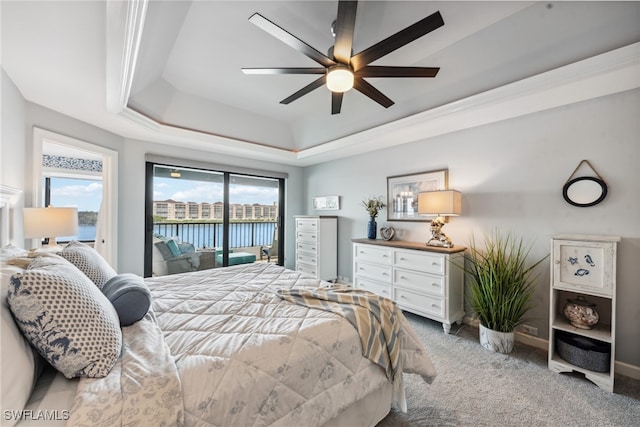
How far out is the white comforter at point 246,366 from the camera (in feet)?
2.88

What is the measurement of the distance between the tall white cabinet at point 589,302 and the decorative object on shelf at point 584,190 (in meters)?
0.35

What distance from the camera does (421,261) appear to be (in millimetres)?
2873

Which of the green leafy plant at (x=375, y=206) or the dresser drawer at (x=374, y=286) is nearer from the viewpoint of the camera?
the dresser drawer at (x=374, y=286)

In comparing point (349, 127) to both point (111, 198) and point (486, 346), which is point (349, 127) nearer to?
point (486, 346)

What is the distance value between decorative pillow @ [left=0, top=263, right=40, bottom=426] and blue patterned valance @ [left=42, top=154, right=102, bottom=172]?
5146mm

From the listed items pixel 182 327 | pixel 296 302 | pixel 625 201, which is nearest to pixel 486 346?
pixel 625 201

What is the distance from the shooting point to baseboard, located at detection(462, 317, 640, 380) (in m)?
1.99

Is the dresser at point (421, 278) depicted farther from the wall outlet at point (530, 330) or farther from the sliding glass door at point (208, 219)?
the sliding glass door at point (208, 219)

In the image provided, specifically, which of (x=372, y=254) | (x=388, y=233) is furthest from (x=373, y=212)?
(x=372, y=254)

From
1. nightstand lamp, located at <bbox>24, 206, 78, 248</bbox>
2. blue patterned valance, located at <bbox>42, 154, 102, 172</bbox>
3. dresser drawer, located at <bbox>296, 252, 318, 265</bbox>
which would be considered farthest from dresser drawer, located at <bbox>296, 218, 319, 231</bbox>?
blue patterned valance, located at <bbox>42, 154, 102, 172</bbox>

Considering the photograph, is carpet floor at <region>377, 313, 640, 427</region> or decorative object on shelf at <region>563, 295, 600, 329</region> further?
decorative object on shelf at <region>563, 295, 600, 329</region>

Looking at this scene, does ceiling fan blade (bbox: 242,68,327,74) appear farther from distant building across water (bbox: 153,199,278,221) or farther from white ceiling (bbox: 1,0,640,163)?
distant building across water (bbox: 153,199,278,221)

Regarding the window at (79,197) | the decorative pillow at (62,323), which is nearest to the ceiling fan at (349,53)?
the decorative pillow at (62,323)

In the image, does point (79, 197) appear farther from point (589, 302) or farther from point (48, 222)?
point (589, 302)
